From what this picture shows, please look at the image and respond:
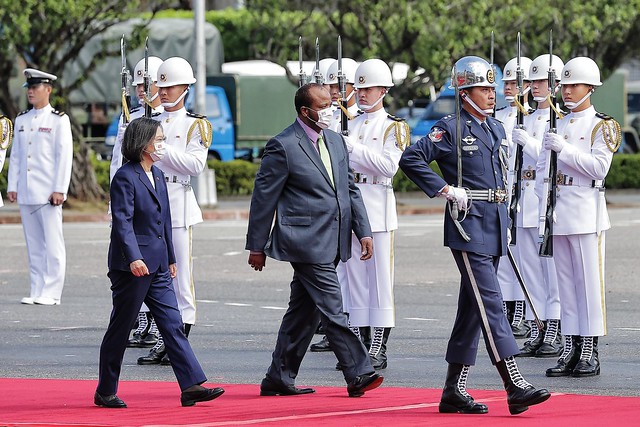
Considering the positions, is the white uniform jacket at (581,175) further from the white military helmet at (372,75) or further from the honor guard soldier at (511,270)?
the honor guard soldier at (511,270)

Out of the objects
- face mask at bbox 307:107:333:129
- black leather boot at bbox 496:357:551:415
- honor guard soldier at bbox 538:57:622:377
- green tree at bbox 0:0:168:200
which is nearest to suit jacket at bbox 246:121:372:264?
face mask at bbox 307:107:333:129

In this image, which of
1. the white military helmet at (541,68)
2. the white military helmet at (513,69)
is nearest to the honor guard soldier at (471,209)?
the white military helmet at (541,68)

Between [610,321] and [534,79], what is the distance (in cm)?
252

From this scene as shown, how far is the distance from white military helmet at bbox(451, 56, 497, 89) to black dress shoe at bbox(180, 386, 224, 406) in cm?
222

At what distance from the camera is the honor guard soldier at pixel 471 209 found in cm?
910

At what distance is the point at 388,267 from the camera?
11938 millimetres

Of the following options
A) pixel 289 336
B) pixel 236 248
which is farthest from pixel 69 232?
pixel 289 336

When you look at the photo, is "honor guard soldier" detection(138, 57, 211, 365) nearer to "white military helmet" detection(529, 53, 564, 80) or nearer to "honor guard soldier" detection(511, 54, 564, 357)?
"honor guard soldier" detection(511, 54, 564, 357)

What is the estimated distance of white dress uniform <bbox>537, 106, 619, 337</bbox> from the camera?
10812 mm

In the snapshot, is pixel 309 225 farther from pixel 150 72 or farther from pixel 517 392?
pixel 150 72

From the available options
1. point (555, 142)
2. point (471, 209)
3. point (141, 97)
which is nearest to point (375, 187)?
point (555, 142)

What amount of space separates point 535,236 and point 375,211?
166cm

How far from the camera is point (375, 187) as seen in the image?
12078mm

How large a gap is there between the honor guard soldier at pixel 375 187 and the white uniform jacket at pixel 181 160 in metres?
1.08
